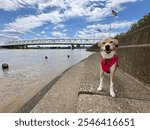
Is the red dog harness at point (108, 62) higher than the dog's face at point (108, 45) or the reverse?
the reverse

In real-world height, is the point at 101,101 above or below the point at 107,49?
below

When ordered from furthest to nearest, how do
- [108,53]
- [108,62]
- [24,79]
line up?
[24,79]
[108,62]
[108,53]

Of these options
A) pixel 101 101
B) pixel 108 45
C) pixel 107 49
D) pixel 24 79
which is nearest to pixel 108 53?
pixel 107 49

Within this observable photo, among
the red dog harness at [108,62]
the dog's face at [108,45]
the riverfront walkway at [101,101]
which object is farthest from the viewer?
the red dog harness at [108,62]

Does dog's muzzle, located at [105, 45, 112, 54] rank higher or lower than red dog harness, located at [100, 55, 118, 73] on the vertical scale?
higher

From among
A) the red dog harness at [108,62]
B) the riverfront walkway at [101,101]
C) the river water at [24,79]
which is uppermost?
the red dog harness at [108,62]

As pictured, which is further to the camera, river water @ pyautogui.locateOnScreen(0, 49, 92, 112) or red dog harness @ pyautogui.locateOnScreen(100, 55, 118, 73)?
river water @ pyautogui.locateOnScreen(0, 49, 92, 112)

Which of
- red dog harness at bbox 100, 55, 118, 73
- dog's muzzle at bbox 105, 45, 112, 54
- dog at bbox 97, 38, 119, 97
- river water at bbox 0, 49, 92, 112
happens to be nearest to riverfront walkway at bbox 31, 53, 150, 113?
dog at bbox 97, 38, 119, 97

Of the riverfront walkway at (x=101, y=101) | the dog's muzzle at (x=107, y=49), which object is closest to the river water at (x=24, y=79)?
the riverfront walkway at (x=101, y=101)

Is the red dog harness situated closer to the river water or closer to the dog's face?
the dog's face

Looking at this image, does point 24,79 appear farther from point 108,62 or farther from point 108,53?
point 108,53

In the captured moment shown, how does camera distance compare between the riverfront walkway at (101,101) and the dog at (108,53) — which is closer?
the riverfront walkway at (101,101)

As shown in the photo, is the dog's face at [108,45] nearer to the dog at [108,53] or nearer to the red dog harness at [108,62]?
the dog at [108,53]

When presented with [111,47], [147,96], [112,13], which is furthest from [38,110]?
[112,13]
